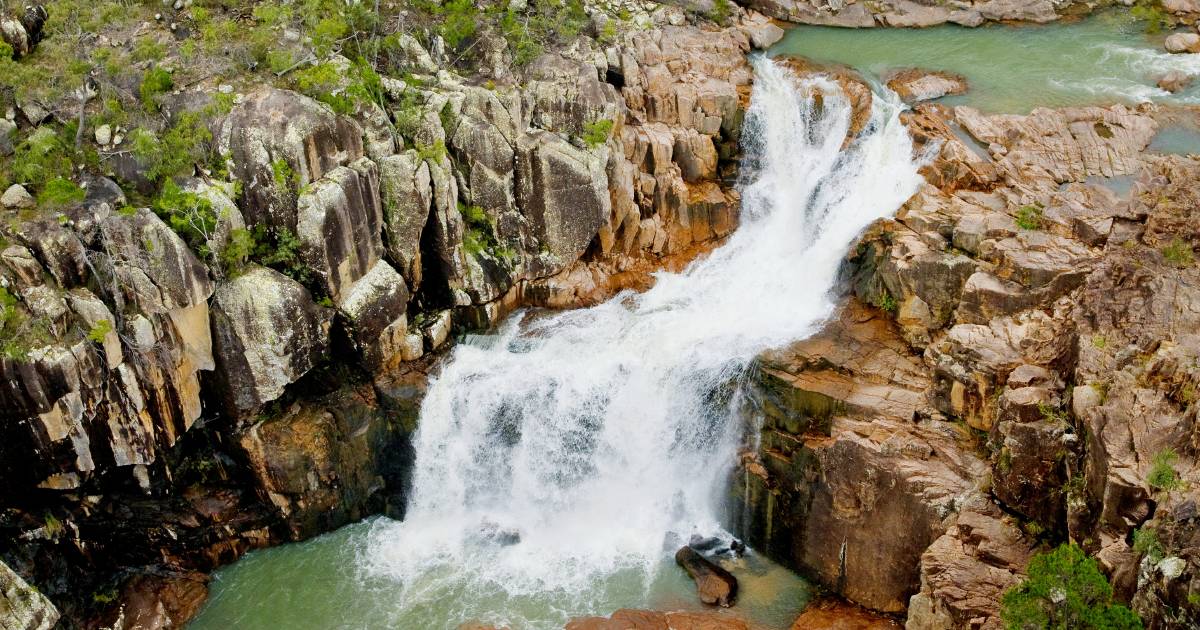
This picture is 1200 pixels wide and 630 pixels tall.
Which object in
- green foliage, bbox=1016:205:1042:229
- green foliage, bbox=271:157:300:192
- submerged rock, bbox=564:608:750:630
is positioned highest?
green foliage, bbox=271:157:300:192

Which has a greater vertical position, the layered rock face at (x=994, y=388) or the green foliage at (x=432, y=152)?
the green foliage at (x=432, y=152)

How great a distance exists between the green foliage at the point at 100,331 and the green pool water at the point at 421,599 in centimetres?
780

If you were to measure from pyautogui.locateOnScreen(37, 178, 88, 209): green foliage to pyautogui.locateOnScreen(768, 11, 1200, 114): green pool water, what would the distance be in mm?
23231

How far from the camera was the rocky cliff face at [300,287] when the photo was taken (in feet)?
67.8

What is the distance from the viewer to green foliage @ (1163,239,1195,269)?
19.5m

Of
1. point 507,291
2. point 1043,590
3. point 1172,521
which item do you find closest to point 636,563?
point 507,291

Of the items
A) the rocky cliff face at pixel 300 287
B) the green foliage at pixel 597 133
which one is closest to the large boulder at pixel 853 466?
Answer: the rocky cliff face at pixel 300 287

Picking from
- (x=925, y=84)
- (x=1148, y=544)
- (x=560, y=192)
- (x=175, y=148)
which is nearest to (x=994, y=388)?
(x=1148, y=544)

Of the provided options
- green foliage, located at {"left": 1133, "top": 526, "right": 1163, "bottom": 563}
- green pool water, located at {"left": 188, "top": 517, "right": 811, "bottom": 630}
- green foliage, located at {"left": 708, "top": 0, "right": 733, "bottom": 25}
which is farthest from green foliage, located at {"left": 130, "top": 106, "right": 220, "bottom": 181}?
green foliage, located at {"left": 1133, "top": 526, "right": 1163, "bottom": 563}

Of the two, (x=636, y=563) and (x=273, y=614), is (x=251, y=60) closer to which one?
(x=273, y=614)

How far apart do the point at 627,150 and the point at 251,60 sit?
36.0 ft

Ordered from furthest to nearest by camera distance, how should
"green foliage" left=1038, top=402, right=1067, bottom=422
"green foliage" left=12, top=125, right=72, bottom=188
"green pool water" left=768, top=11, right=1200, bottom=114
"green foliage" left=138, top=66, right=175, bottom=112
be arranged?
"green pool water" left=768, top=11, right=1200, bottom=114, "green foliage" left=138, top=66, right=175, bottom=112, "green foliage" left=12, top=125, right=72, bottom=188, "green foliage" left=1038, top=402, right=1067, bottom=422

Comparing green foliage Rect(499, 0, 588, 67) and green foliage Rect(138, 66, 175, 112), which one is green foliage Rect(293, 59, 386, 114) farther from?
green foliage Rect(499, 0, 588, 67)

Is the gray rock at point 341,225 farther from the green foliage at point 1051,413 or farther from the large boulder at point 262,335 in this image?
the green foliage at point 1051,413
